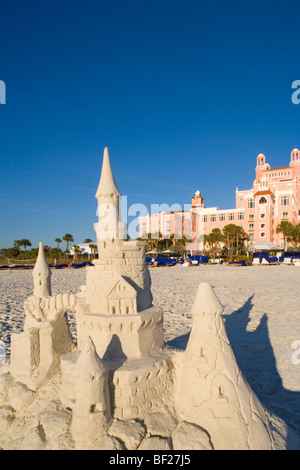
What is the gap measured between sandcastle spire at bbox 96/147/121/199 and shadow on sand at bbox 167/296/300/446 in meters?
5.16

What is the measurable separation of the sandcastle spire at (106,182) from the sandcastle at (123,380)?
0.02 meters

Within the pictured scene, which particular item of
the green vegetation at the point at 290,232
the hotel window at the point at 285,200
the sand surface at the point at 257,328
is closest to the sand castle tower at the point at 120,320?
the sand surface at the point at 257,328

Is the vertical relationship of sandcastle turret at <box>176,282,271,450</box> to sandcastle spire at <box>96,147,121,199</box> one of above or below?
below

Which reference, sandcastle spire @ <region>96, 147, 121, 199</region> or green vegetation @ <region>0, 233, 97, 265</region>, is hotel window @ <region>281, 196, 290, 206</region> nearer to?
green vegetation @ <region>0, 233, 97, 265</region>

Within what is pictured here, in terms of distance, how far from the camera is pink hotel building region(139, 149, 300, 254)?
55562 millimetres

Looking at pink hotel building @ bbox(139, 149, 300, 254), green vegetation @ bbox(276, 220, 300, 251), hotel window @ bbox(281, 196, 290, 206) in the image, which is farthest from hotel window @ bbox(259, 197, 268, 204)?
green vegetation @ bbox(276, 220, 300, 251)

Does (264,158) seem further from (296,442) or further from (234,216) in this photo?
(296,442)

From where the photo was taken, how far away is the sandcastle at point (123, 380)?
3.75 meters

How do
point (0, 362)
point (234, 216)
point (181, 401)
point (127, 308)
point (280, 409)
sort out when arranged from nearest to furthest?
point (181, 401)
point (127, 308)
point (280, 409)
point (0, 362)
point (234, 216)

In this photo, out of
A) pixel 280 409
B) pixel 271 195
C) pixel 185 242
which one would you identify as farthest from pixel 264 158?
pixel 280 409

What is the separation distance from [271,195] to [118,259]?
186 feet

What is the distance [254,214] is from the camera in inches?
2243

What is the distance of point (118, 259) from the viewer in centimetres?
487

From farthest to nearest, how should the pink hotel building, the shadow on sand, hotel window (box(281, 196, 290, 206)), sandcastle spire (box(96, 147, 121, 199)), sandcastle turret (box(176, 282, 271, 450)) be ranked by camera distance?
hotel window (box(281, 196, 290, 206))
the pink hotel building
the shadow on sand
sandcastle spire (box(96, 147, 121, 199))
sandcastle turret (box(176, 282, 271, 450))
